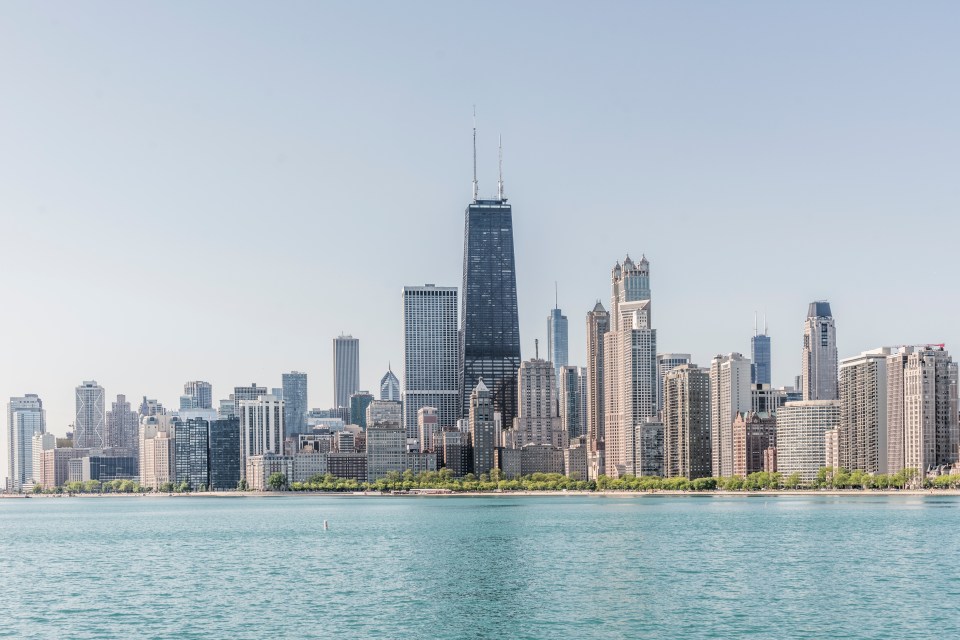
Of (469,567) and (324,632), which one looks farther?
(469,567)

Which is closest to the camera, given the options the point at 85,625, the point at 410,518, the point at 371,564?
the point at 85,625

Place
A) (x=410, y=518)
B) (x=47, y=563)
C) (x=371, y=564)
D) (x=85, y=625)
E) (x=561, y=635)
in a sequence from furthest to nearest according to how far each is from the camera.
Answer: (x=410, y=518)
(x=47, y=563)
(x=371, y=564)
(x=85, y=625)
(x=561, y=635)

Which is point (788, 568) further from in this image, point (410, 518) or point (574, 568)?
point (410, 518)

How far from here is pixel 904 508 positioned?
192000mm

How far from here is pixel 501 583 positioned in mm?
88438

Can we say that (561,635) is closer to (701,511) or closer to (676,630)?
(676,630)

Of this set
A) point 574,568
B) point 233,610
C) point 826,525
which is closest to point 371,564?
point 574,568

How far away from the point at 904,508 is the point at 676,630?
13521 cm

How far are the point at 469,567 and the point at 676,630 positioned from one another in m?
34.3

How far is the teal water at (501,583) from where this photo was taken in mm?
69875

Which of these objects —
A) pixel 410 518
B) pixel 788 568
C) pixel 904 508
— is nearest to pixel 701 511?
pixel 904 508

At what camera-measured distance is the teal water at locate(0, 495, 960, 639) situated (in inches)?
2751

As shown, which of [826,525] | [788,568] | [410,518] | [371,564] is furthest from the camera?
[410,518]

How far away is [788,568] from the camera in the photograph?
96000 mm
